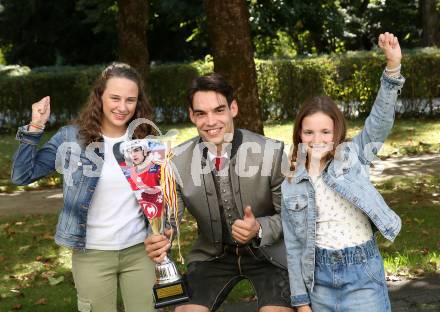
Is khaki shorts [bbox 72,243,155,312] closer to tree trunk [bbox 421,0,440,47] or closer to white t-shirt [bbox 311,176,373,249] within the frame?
white t-shirt [bbox 311,176,373,249]

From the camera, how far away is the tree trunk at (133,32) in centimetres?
1434

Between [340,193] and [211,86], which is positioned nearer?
[340,193]

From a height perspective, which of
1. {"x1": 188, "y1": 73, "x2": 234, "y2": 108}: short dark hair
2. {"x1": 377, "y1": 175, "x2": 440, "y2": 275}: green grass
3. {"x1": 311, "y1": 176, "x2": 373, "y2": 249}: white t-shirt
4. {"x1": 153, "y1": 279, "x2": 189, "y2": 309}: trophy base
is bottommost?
{"x1": 377, "y1": 175, "x2": 440, "y2": 275}: green grass

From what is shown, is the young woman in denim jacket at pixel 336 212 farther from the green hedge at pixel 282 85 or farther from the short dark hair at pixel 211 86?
the green hedge at pixel 282 85

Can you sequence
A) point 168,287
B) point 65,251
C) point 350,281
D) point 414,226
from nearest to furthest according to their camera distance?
point 350,281 < point 168,287 < point 65,251 < point 414,226

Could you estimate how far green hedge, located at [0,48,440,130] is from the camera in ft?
56.5

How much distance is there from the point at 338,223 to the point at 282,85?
1520 centimetres

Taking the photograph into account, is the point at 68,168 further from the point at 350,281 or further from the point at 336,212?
the point at 350,281

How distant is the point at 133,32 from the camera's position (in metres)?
14.5

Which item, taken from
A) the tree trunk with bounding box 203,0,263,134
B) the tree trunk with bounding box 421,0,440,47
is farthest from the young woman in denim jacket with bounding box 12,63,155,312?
the tree trunk with bounding box 421,0,440,47

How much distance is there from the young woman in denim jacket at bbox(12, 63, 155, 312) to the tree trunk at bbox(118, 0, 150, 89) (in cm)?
1034

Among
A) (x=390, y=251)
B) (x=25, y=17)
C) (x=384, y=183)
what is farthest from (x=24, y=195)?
(x=25, y=17)

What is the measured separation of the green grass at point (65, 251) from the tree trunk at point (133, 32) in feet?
19.8

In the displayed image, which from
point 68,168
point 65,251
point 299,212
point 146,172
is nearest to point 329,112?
point 299,212
